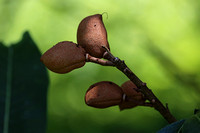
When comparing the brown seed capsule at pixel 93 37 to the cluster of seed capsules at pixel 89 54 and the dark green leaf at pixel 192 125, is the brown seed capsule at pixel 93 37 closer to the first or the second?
the cluster of seed capsules at pixel 89 54

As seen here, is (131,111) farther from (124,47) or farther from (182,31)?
(182,31)

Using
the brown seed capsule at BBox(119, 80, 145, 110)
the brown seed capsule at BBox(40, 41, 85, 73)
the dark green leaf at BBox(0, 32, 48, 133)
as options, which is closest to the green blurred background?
the dark green leaf at BBox(0, 32, 48, 133)

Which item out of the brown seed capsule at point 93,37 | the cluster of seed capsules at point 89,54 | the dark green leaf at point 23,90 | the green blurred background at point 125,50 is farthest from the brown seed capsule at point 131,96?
the green blurred background at point 125,50

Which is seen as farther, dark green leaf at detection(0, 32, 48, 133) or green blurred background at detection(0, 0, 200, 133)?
green blurred background at detection(0, 0, 200, 133)

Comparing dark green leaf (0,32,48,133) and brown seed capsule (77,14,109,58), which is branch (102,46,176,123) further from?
dark green leaf (0,32,48,133)

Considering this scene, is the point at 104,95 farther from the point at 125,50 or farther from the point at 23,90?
the point at 125,50

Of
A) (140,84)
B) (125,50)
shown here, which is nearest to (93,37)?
(140,84)
